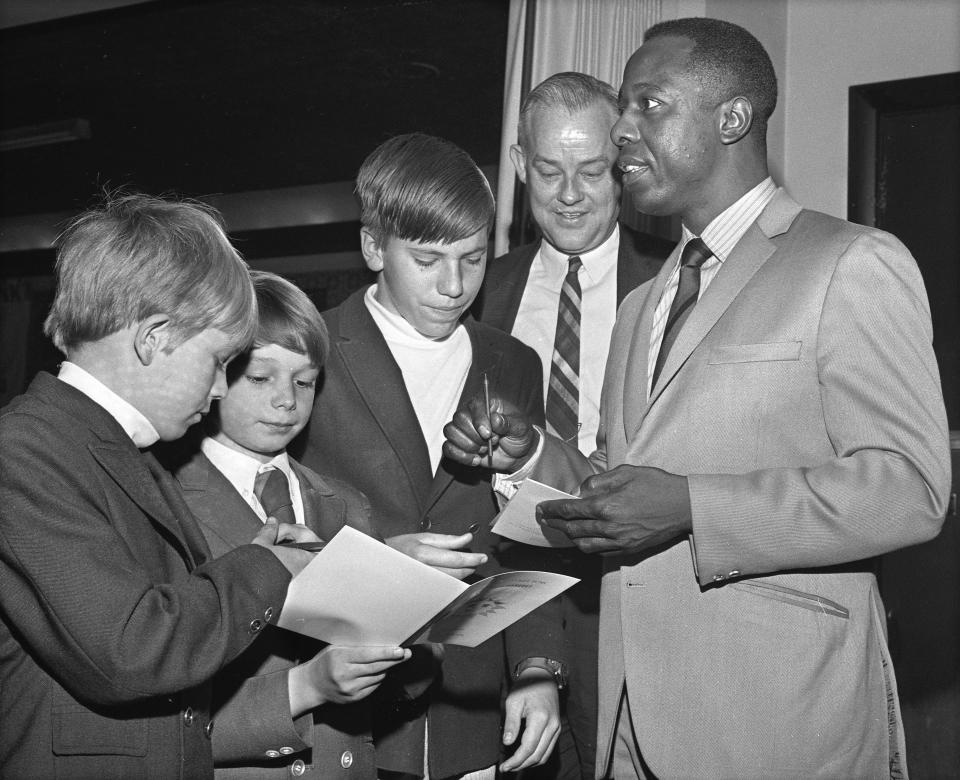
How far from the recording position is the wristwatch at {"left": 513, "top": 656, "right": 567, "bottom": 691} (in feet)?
7.04

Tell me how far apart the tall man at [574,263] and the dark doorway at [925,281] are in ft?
5.61

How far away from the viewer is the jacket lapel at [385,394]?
2.23 meters

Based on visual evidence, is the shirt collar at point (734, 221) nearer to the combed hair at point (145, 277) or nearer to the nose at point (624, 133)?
the nose at point (624, 133)

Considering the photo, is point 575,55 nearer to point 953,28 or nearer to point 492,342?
point 492,342

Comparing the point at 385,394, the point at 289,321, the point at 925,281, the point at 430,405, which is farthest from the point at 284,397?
the point at 925,281

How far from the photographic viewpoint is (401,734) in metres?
2.09

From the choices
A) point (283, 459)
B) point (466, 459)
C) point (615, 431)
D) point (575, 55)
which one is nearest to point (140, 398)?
point (283, 459)

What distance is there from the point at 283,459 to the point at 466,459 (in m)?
0.36

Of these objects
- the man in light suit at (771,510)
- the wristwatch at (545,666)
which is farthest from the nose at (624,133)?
the wristwatch at (545,666)

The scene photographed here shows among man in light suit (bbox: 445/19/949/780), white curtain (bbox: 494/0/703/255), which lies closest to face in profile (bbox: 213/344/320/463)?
man in light suit (bbox: 445/19/949/780)

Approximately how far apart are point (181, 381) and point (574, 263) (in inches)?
46.0

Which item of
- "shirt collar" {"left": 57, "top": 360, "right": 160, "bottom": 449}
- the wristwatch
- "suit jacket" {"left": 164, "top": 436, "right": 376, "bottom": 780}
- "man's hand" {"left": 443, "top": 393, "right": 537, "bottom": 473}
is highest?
"shirt collar" {"left": 57, "top": 360, "right": 160, "bottom": 449}

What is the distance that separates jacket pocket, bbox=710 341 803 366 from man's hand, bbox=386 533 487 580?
0.52 metres

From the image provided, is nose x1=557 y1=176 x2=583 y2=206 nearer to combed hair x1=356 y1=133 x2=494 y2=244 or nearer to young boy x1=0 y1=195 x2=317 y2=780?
combed hair x1=356 y1=133 x2=494 y2=244
